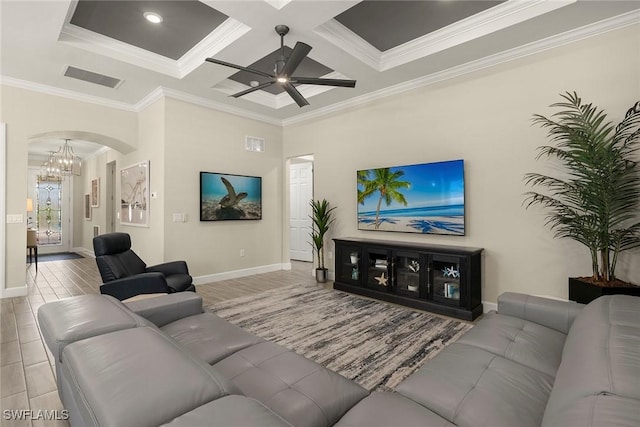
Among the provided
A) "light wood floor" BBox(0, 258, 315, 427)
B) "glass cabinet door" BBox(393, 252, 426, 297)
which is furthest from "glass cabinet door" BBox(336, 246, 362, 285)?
"light wood floor" BBox(0, 258, 315, 427)

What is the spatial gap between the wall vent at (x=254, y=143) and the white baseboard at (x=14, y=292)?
13.3 feet

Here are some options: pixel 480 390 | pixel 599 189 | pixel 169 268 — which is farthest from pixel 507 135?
pixel 169 268

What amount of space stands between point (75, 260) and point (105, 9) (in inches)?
269

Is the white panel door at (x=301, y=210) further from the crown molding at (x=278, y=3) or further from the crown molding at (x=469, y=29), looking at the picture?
the crown molding at (x=278, y=3)

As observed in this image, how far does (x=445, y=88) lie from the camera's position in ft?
13.8

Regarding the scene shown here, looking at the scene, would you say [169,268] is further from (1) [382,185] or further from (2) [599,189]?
(2) [599,189]

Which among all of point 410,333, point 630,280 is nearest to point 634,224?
point 630,280

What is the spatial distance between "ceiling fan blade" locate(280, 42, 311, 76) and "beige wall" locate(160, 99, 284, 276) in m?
2.75

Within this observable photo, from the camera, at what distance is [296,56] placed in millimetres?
2875

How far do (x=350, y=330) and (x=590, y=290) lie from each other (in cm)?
226

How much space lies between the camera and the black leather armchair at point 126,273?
3113 millimetres

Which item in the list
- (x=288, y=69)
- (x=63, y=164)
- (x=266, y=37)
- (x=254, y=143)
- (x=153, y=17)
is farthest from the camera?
(x=63, y=164)

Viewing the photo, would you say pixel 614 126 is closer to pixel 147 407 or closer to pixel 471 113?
pixel 471 113

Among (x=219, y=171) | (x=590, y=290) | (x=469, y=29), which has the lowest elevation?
(x=590, y=290)
